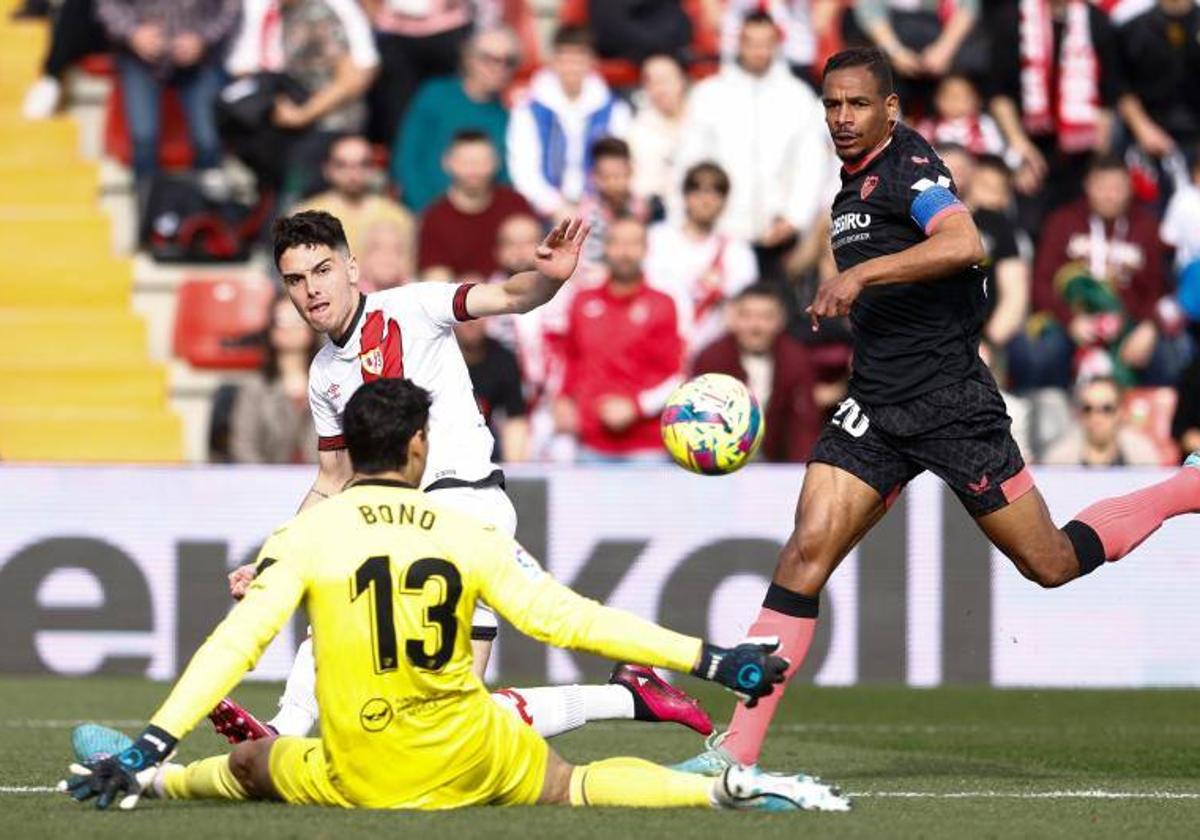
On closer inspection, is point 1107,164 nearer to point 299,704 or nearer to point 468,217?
point 468,217

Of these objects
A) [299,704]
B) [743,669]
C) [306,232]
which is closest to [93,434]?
[299,704]

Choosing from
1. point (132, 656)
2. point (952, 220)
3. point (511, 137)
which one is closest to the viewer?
point (952, 220)

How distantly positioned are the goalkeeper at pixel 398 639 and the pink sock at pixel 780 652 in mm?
970

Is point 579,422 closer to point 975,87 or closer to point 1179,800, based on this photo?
point 975,87

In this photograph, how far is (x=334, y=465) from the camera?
27.7 ft

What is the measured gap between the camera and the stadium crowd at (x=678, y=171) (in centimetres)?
1385

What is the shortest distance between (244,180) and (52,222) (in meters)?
1.33

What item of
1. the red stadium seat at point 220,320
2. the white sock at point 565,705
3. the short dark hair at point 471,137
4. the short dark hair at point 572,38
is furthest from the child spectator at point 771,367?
the white sock at point 565,705

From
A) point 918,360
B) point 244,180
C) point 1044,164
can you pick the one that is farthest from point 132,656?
point 1044,164

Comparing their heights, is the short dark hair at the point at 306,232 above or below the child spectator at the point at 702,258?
above

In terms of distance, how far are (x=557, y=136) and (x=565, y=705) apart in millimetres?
7508

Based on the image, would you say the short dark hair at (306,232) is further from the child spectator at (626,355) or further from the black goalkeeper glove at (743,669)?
the child spectator at (626,355)

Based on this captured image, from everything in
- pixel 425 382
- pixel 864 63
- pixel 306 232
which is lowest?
pixel 425 382

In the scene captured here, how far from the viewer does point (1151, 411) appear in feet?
47.6
